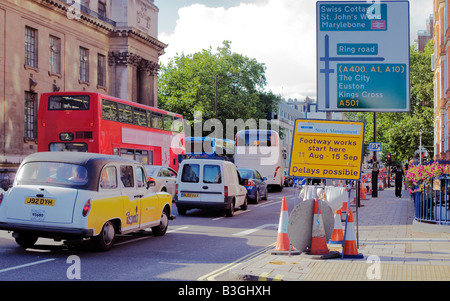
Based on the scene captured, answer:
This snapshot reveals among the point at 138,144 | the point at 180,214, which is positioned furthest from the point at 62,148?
the point at 180,214

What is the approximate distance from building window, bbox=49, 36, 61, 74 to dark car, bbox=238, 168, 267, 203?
1698 centimetres

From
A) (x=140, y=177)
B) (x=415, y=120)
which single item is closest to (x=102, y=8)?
(x=415, y=120)

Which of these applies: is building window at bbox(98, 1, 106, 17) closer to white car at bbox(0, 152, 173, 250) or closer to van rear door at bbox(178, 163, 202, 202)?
van rear door at bbox(178, 163, 202, 202)

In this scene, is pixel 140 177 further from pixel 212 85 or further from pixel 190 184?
pixel 212 85

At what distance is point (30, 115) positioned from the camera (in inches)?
1371

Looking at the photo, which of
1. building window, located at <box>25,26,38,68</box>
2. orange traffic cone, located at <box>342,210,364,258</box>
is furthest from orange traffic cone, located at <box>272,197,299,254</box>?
building window, located at <box>25,26,38,68</box>

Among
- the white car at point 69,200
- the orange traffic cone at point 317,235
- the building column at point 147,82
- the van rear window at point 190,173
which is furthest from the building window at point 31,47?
the orange traffic cone at point 317,235

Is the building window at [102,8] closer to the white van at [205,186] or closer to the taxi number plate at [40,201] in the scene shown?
the white van at [205,186]

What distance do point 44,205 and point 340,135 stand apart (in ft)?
17.1

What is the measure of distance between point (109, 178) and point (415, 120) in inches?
2201

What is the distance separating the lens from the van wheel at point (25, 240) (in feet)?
34.1

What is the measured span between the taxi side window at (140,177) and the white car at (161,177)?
876 centimetres

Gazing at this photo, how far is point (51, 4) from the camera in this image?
36.2 m
